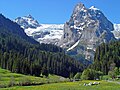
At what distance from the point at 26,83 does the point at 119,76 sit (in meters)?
85.7

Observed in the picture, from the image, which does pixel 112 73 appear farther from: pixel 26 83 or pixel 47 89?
pixel 47 89

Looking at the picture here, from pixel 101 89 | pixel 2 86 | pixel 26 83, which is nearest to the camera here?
pixel 101 89

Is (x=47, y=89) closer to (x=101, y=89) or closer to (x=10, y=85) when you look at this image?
(x=101, y=89)

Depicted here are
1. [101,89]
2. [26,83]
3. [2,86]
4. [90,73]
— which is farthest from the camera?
[90,73]

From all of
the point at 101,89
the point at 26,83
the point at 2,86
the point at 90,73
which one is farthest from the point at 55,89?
the point at 90,73

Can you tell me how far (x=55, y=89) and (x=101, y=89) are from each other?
13972mm

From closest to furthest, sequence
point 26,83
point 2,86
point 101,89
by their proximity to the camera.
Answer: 1. point 101,89
2. point 2,86
3. point 26,83

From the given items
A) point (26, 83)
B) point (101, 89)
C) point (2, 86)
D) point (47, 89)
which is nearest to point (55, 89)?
point (47, 89)

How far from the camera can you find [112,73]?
648ft

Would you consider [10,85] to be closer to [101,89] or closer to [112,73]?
[101,89]

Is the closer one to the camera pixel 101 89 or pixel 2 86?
pixel 101 89

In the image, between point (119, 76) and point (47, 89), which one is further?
point (119, 76)

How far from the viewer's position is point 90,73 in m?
196

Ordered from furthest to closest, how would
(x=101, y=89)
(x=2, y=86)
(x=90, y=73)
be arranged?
(x=90, y=73) → (x=2, y=86) → (x=101, y=89)
